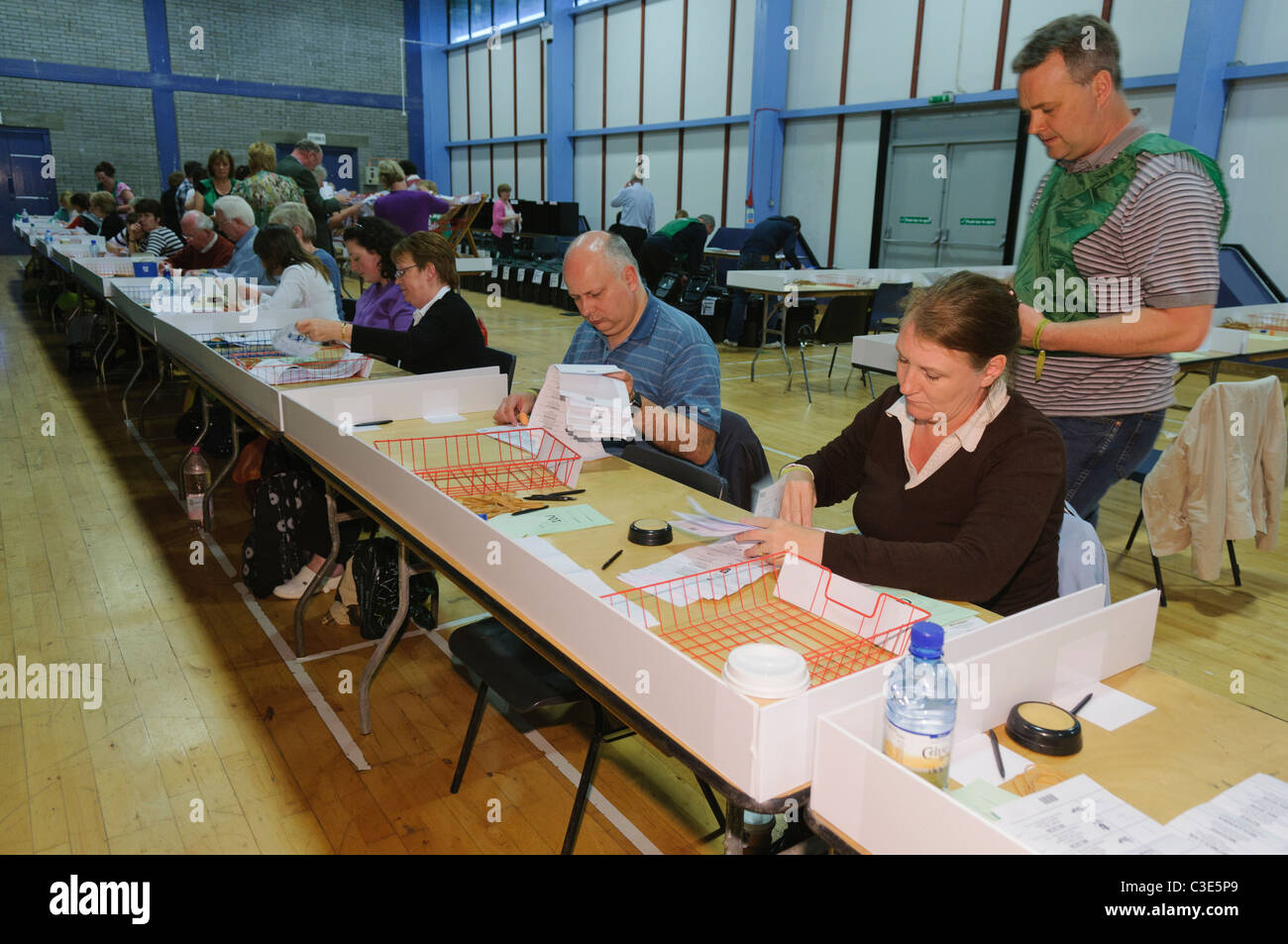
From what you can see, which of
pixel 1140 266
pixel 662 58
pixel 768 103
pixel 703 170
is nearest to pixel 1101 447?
pixel 1140 266

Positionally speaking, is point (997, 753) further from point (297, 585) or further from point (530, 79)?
point (530, 79)

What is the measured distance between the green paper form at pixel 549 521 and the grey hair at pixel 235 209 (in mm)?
4482

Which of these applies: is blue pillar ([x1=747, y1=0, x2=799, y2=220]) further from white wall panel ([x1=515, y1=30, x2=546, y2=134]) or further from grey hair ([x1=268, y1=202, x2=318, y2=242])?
grey hair ([x1=268, y1=202, x2=318, y2=242])

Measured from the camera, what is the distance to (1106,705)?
1.27m

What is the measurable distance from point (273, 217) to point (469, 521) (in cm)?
356

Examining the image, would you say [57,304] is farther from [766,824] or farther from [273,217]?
[766,824]

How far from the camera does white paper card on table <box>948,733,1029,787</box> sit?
111 cm

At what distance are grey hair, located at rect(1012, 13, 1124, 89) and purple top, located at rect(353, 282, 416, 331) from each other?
285 cm

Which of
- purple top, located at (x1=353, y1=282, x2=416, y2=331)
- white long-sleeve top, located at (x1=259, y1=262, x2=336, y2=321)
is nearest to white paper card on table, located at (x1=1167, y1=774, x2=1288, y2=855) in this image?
purple top, located at (x1=353, y1=282, x2=416, y2=331)

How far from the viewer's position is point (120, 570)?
3559mm

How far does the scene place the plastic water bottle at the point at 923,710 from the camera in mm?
1021

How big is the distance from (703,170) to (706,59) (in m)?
1.50

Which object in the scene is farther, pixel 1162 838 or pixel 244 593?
pixel 244 593
